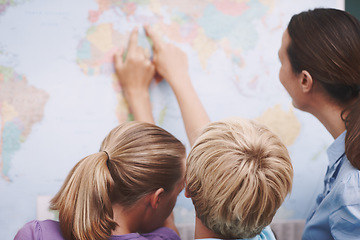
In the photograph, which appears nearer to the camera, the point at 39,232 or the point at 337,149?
the point at 39,232

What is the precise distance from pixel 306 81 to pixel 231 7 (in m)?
0.45

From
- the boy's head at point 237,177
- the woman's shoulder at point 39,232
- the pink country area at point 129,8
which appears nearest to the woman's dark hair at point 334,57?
the boy's head at point 237,177

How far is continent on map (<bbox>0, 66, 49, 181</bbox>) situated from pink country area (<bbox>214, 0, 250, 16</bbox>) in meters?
0.69

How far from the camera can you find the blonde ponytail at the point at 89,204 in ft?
2.54

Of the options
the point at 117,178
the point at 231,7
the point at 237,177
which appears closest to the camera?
the point at 237,177

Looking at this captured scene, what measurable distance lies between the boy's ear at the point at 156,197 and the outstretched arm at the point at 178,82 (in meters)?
0.34

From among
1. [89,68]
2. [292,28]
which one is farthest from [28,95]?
[292,28]

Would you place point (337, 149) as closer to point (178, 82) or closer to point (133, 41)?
point (178, 82)

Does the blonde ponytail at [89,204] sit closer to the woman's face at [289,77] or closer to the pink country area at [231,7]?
the woman's face at [289,77]

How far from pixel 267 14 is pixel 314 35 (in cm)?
38

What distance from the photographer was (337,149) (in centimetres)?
100

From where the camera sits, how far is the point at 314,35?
0.96 meters

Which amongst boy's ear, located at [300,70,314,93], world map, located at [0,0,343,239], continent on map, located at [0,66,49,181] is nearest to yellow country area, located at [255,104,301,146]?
world map, located at [0,0,343,239]

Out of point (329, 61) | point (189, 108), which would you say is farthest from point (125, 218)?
point (329, 61)
